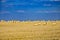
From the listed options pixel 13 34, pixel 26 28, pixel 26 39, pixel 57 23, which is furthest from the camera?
pixel 57 23

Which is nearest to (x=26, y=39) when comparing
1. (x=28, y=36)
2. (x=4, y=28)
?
(x=28, y=36)

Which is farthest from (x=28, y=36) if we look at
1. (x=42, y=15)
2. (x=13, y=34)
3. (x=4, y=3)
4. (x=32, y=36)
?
(x=4, y=3)

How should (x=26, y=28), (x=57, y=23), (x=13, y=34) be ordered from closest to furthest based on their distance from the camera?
(x=13, y=34)
(x=26, y=28)
(x=57, y=23)

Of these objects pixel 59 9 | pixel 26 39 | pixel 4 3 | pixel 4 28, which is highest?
pixel 4 3

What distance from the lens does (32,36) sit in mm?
1654

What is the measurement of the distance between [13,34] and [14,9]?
517 mm

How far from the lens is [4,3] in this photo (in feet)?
6.77

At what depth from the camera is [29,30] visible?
1820 mm

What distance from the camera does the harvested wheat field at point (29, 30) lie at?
1626 mm

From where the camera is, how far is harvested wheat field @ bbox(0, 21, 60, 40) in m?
1.63

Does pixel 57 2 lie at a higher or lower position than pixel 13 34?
higher

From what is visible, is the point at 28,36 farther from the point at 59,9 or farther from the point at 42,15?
the point at 59,9

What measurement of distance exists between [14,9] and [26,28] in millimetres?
405

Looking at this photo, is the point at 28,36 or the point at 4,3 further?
the point at 4,3
